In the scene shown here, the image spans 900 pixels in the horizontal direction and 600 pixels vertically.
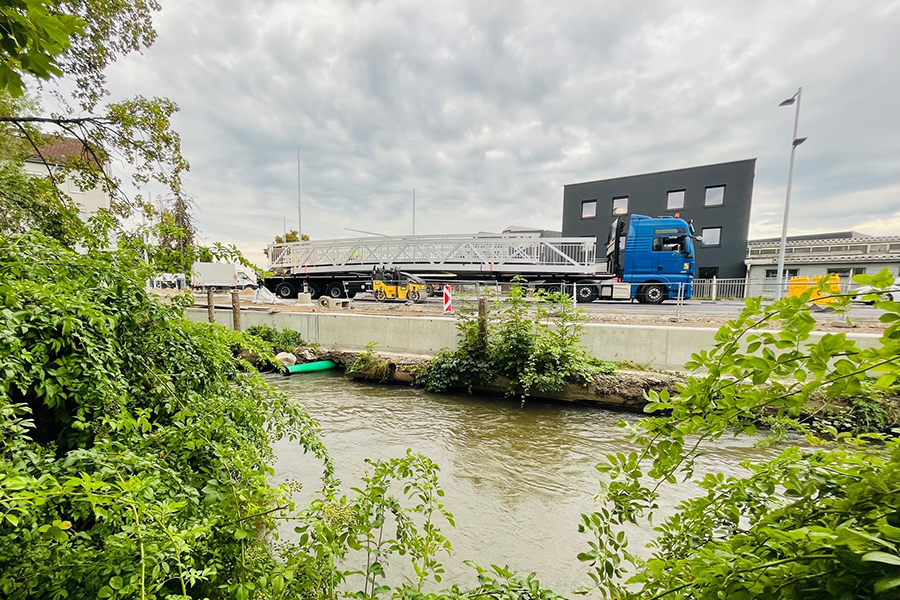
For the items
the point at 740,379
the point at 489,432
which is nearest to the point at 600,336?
the point at 489,432

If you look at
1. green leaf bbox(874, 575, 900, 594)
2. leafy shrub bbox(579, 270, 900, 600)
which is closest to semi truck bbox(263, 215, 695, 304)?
leafy shrub bbox(579, 270, 900, 600)

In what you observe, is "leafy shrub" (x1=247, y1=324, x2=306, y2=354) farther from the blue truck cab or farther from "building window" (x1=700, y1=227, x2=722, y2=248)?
"building window" (x1=700, y1=227, x2=722, y2=248)

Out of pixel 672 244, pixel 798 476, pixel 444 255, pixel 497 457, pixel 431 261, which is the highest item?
pixel 672 244

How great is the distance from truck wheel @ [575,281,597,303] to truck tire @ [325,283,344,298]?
9.84 meters

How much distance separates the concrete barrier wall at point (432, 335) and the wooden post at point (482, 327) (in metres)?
0.99

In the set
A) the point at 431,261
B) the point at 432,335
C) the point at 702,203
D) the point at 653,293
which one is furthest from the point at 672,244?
the point at 702,203

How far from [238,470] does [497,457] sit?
3373 mm

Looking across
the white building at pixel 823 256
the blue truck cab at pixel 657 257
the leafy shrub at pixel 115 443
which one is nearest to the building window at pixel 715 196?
the white building at pixel 823 256

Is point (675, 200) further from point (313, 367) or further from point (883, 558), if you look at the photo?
point (883, 558)

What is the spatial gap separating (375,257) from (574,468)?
12.0 m

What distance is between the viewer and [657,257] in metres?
12.6

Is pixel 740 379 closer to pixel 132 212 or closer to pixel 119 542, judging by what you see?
pixel 119 542

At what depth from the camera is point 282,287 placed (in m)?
16.4

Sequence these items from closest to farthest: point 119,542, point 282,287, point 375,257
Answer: point 119,542 → point 375,257 → point 282,287
